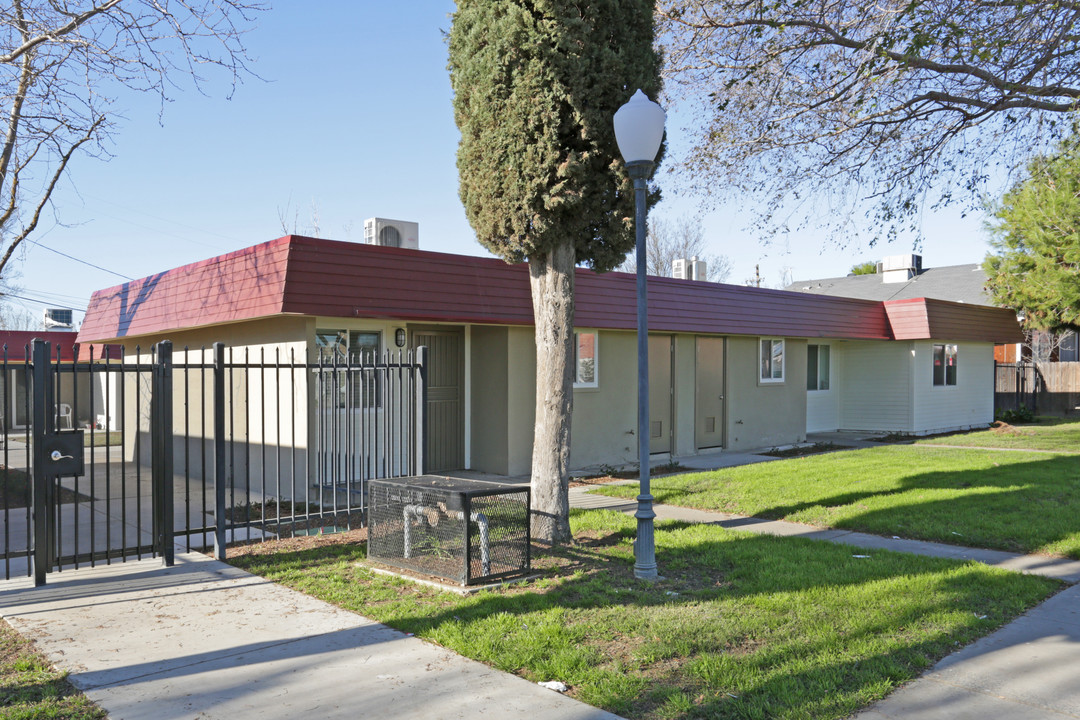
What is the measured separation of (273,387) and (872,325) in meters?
15.2

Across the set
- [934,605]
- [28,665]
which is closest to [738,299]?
[934,605]

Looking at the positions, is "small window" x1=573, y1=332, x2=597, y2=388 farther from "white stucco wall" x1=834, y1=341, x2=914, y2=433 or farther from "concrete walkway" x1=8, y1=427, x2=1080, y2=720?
"white stucco wall" x1=834, y1=341, x2=914, y2=433

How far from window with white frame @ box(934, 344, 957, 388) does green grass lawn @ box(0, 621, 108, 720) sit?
21733 mm

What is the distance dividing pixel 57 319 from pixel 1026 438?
40.3 meters

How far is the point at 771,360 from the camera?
17641 millimetres

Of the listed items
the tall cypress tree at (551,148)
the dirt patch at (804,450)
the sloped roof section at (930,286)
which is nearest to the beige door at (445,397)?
the tall cypress tree at (551,148)

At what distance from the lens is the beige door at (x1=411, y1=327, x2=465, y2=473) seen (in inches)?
474

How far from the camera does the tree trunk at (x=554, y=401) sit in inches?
292

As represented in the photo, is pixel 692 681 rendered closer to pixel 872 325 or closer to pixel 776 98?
pixel 776 98

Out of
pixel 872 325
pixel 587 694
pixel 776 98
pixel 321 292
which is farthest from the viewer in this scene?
pixel 872 325

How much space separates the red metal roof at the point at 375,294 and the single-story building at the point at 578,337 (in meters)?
0.03

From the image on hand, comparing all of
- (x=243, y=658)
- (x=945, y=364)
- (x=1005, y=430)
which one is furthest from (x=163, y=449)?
(x=1005, y=430)

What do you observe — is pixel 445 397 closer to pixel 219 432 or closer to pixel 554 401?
pixel 554 401

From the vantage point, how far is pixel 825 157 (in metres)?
10.4
